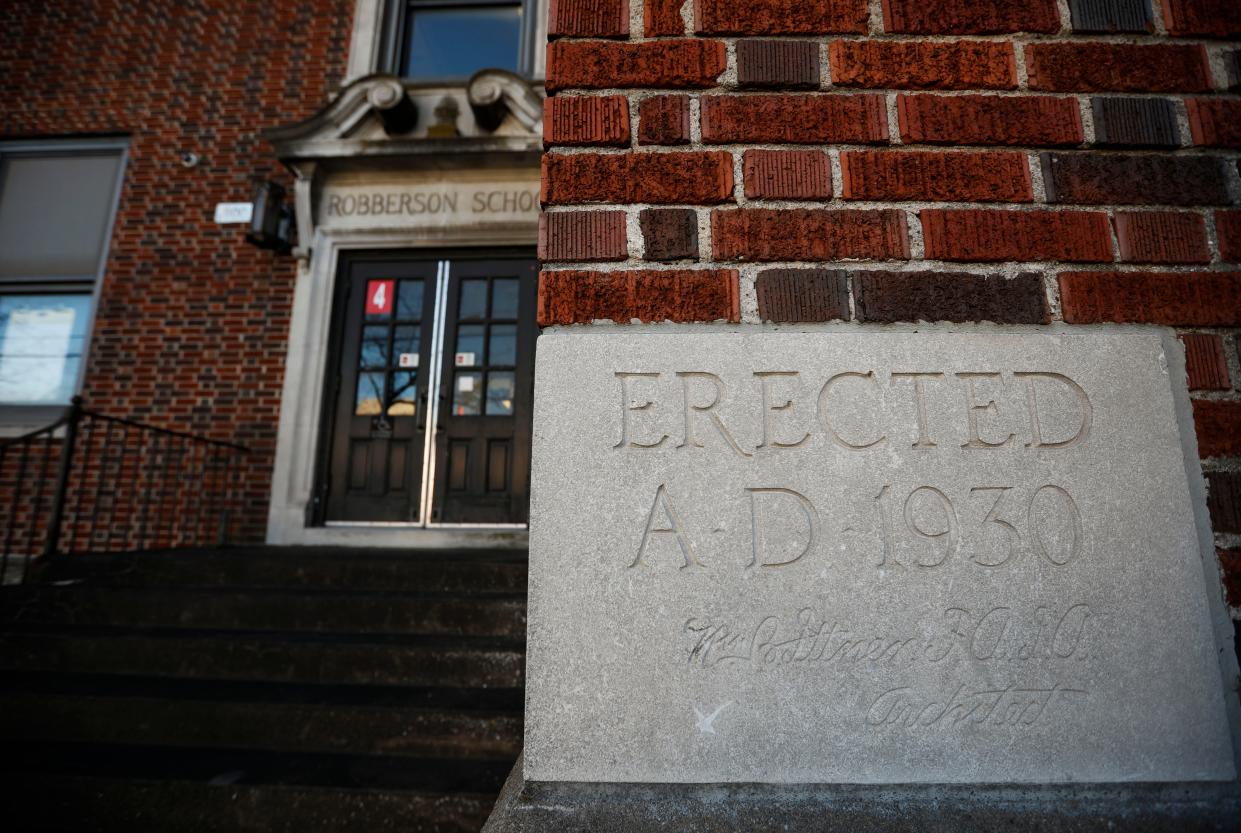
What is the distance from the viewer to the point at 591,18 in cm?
108

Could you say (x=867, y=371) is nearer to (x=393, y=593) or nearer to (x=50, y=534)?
(x=393, y=593)

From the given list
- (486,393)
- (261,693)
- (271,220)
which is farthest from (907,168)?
(271,220)

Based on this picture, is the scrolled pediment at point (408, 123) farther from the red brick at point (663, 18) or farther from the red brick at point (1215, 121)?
the red brick at point (1215, 121)

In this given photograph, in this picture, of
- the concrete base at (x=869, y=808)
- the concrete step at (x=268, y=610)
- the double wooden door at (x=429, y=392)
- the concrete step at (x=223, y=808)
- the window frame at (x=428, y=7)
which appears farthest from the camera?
the window frame at (x=428, y=7)

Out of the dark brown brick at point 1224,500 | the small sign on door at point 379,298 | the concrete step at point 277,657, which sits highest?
the small sign on door at point 379,298

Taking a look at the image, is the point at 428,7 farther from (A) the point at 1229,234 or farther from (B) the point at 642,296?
(A) the point at 1229,234

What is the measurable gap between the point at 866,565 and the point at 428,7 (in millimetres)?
7009

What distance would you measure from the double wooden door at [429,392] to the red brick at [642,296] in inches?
157

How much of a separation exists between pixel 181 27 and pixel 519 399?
4828 millimetres

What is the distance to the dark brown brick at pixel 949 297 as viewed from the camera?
1016mm

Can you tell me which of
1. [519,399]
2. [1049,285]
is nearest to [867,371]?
[1049,285]

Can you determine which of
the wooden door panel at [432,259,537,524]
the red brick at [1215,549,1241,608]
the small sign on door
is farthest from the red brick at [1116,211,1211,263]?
the small sign on door

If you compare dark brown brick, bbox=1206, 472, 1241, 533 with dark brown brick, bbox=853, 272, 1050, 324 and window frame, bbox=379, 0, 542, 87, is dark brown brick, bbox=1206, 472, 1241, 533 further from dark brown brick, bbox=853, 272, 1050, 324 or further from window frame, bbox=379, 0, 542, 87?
window frame, bbox=379, 0, 542, 87

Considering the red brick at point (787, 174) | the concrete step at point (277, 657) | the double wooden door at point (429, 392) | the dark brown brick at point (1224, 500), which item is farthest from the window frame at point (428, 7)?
the dark brown brick at point (1224, 500)
